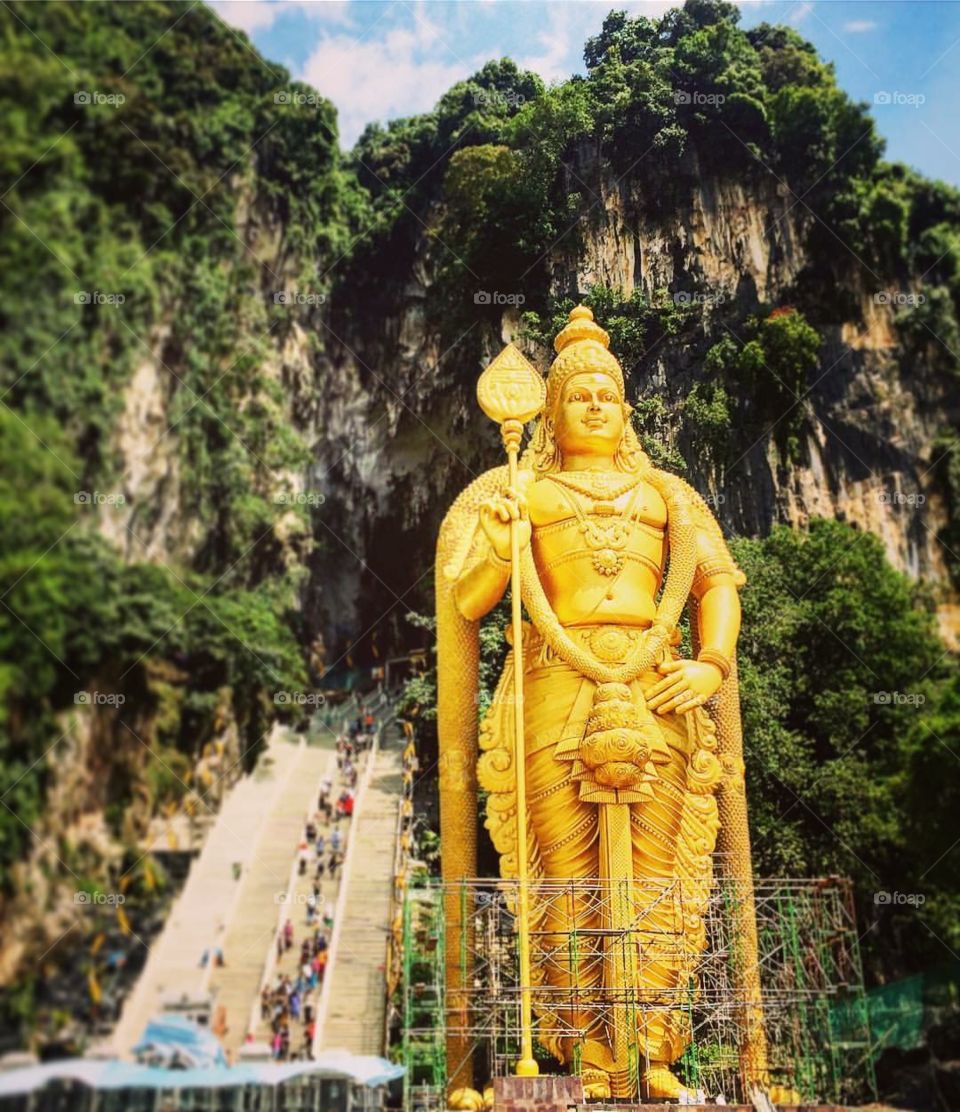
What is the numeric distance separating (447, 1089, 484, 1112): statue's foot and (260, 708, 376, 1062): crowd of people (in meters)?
2.84

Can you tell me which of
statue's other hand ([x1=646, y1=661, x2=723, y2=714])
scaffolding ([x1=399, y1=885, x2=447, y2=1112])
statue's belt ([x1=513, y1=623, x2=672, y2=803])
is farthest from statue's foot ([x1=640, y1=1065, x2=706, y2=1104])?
statue's other hand ([x1=646, y1=661, x2=723, y2=714])

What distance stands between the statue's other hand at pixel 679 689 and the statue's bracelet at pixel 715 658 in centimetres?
15

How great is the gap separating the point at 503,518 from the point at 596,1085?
3.45m

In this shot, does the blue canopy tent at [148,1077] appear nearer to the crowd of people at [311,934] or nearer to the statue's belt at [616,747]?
the crowd of people at [311,934]

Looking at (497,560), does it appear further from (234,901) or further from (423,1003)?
(234,901)

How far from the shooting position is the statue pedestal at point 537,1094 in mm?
6125

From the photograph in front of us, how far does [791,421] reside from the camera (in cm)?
1542

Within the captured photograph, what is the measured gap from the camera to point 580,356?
29.1 ft

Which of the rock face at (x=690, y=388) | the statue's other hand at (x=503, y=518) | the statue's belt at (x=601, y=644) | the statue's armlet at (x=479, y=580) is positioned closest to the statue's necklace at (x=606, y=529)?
the statue's belt at (x=601, y=644)

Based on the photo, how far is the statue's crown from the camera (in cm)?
884

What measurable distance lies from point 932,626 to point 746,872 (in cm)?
650

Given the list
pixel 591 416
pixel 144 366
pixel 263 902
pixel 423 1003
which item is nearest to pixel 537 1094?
pixel 423 1003

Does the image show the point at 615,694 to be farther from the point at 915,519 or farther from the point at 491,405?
the point at 915,519

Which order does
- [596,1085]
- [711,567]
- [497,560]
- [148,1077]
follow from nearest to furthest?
[596,1085] < [148,1077] < [497,560] < [711,567]
